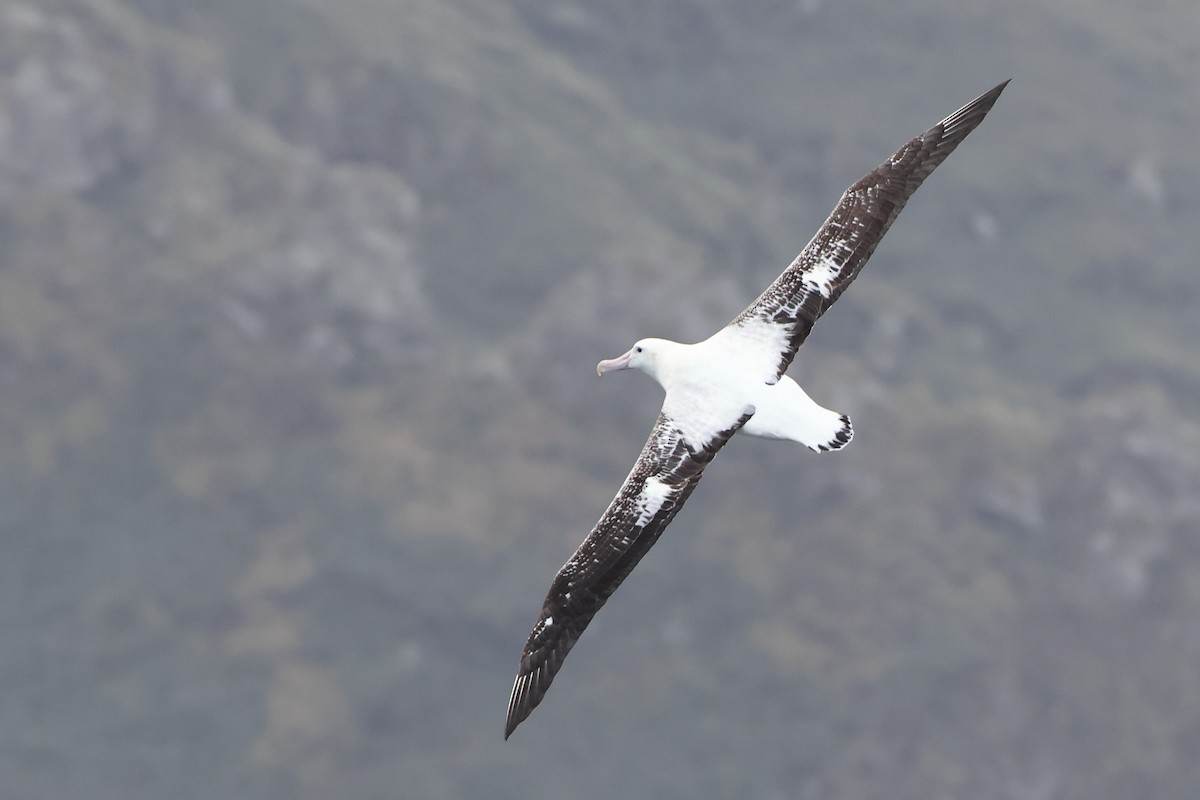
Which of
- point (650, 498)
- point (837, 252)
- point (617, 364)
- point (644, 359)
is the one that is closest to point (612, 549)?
point (650, 498)

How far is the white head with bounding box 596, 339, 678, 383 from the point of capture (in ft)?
125

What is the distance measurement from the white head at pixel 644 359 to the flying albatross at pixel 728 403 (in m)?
0.18

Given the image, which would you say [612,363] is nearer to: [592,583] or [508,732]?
[592,583]

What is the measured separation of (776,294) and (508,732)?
10500 mm

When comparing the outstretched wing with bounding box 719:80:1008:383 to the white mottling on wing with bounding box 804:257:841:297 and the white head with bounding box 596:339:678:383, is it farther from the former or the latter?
the white head with bounding box 596:339:678:383

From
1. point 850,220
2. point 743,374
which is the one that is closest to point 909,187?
point 850,220

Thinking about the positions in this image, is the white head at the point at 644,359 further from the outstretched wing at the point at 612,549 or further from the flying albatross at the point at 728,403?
the outstretched wing at the point at 612,549

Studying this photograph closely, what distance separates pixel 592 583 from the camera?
1391 inches

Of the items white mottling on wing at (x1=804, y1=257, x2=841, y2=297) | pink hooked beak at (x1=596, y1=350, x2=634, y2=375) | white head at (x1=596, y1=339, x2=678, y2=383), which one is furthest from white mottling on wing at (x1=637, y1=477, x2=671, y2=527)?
white mottling on wing at (x1=804, y1=257, x2=841, y2=297)

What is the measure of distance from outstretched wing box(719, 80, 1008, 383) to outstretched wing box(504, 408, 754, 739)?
2.18 metres

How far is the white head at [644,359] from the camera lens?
125ft

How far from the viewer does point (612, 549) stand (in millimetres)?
35438

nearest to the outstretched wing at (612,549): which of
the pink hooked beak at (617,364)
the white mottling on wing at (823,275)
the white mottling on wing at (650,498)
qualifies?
the white mottling on wing at (650,498)

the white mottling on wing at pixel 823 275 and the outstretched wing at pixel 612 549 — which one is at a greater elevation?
the white mottling on wing at pixel 823 275
